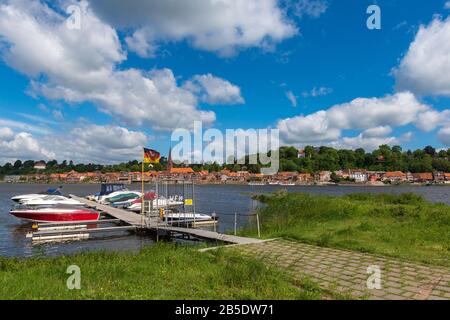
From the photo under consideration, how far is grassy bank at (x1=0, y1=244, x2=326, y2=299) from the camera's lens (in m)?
6.43

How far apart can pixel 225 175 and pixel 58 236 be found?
161 metres

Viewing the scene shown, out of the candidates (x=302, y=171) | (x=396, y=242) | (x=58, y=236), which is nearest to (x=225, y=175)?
(x=302, y=171)

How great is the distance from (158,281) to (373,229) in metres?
10.5

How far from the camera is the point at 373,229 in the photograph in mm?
14609

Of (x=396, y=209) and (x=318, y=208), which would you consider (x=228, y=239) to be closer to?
(x=318, y=208)

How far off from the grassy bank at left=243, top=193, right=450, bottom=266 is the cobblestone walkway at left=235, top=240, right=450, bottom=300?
93 cm

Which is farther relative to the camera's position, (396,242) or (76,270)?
(396,242)

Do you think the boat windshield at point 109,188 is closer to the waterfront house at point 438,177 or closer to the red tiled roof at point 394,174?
the red tiled roof at point 394,174

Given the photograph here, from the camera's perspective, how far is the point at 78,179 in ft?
636

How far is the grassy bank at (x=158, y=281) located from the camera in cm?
643

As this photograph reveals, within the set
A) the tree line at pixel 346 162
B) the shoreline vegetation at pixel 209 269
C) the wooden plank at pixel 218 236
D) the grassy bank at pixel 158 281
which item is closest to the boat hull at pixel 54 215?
the wooden plank at pixel 218 236

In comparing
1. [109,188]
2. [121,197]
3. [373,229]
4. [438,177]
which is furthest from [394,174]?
[373,229]

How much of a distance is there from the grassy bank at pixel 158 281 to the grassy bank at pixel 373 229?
15.2 ft

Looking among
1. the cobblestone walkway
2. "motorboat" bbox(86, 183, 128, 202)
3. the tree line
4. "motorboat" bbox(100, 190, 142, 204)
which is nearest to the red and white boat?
"motorboat" bbox(100, 190, 142, 204)
